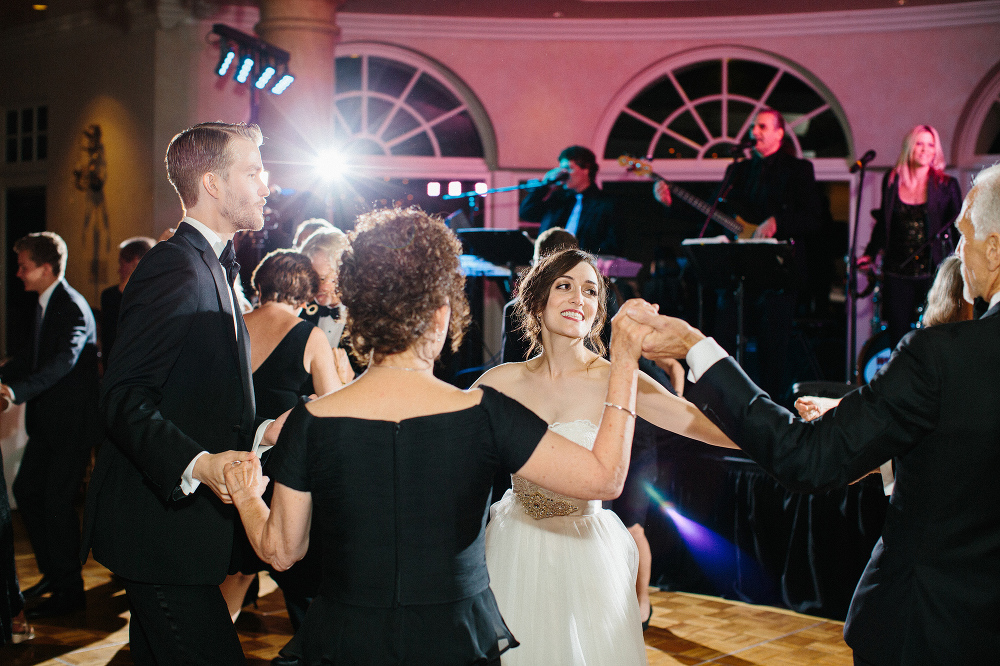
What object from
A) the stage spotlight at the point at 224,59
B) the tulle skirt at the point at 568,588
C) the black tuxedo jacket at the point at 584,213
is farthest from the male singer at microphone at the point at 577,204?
the tulle skirt at the point at 568,588

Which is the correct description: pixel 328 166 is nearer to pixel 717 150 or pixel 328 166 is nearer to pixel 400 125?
pixel 400 125

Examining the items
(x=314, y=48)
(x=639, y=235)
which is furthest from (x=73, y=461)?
(x=639, y=235)

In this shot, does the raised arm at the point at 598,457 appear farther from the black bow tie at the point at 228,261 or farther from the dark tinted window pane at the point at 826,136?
the dark tinted window pane at the point at 826,136

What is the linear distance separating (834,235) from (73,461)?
21.9 feet

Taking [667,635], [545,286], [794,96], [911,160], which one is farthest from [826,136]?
[545,286]

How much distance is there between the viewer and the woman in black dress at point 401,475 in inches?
58.2

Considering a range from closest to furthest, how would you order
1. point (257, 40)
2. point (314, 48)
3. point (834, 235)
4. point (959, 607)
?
1. point (959, 607)
2. point (257, 40)
3. point (314, 48)
4. point (834, 235)

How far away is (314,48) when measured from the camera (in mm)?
7285

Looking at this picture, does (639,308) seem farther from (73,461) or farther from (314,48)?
(314,48)

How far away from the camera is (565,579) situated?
2.41m

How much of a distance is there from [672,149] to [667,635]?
17.5 feet

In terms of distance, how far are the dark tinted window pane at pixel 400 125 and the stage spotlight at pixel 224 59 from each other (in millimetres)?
1731

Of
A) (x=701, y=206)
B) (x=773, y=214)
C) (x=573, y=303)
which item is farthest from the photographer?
(x=701, y=206)

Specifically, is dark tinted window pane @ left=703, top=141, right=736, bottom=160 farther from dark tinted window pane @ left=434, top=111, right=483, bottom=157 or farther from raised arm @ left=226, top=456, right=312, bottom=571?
raised arm @ left=226, top=456, right=312, bottom=571
